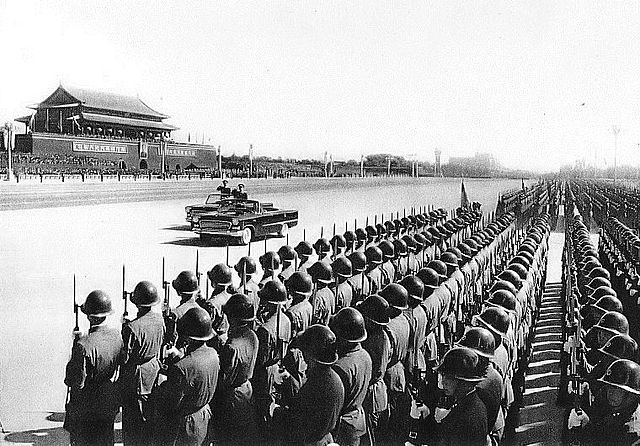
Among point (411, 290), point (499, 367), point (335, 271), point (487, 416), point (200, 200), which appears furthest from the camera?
point (200, 200)

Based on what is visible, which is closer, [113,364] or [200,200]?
[113,364]

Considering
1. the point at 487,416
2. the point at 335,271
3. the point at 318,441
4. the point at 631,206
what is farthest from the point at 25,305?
the point at 631,206

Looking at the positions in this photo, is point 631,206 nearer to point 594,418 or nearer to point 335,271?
point 335,271

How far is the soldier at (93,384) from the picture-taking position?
4.36 metres

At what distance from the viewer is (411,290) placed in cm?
608

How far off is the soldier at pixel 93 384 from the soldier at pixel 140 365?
0.09 m

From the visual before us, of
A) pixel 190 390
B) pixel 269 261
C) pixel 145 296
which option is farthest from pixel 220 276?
pixel 190 390

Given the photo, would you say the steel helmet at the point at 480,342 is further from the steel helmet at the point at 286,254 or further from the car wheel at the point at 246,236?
the car wheel at the point at 246,236

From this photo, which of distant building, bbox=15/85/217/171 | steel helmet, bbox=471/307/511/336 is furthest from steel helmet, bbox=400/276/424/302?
distant building, bbox=15/85/217/171

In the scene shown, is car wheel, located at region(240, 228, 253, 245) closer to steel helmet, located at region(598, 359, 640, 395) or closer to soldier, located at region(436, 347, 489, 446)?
soldier, located at region(436, 347, 489, 446)

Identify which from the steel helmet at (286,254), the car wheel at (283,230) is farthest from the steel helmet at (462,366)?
the car wheel at (283,230)

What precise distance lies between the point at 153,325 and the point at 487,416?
272 cm

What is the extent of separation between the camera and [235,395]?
4391 millimetres

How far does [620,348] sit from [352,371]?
1.98m
